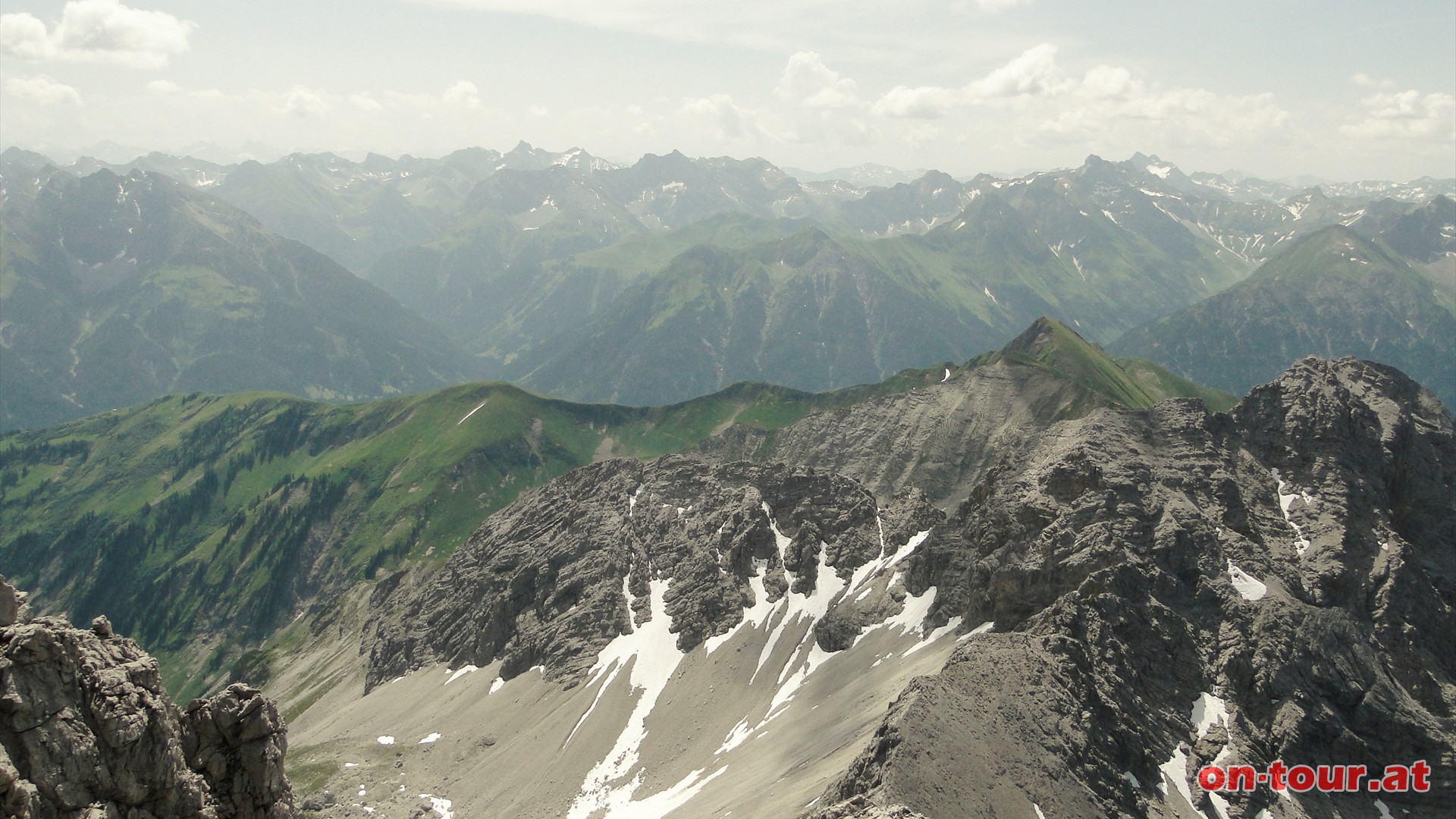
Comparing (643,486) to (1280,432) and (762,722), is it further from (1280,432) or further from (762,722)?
(1280,432)

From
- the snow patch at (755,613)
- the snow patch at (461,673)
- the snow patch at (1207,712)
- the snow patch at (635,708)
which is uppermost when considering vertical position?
the snow patch at (1207,712)

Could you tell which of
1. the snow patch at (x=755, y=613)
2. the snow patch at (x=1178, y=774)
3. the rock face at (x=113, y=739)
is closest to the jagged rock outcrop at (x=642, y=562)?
the snow patch at (x=755, y=613)

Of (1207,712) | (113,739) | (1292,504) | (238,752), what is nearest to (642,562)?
(1207,712)

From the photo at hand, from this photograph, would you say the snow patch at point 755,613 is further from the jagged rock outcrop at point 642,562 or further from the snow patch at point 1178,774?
the snow patch at point 1178,774

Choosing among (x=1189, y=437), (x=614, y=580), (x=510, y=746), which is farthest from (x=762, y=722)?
(x=1189, y=437)

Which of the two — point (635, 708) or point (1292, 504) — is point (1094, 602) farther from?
point (635, 708)

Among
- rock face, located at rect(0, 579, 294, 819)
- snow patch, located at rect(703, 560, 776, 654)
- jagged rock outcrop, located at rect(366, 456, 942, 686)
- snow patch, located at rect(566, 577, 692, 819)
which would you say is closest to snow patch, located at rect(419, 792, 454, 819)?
snow patch, located at rect(566, 577, 692, 819)
